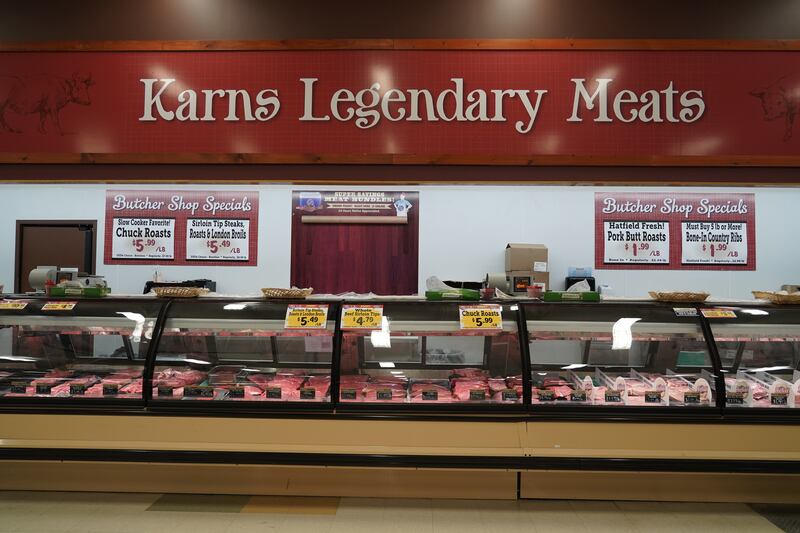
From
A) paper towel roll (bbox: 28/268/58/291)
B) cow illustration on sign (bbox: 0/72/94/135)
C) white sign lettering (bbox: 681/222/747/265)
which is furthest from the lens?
white sign lettering (bbox: 681/222/747/265)

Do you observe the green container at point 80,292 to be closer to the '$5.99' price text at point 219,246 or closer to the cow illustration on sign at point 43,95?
the cow illustration on sign at point 43,95

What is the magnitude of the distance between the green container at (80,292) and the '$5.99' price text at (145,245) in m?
3.35

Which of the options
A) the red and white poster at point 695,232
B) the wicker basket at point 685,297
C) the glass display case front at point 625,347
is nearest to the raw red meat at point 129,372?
the glass display case front at point 625,347

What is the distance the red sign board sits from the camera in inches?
129

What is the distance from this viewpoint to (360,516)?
260cm

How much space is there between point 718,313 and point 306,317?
2519 millimetres

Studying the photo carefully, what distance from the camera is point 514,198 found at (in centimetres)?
629

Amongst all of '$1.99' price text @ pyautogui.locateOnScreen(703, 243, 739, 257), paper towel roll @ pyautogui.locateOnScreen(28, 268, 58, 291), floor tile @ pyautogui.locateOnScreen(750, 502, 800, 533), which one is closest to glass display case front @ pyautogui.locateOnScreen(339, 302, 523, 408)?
floor tile @ pyautogui.locateOnScreen(750, 502, 800, 533)

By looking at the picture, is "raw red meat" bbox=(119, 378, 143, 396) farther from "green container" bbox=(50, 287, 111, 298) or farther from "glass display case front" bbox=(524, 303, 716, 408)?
"glass display case front" bbox=(524, 303, 716, 408)

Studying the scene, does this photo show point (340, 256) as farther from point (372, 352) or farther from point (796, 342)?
point (796, 342)

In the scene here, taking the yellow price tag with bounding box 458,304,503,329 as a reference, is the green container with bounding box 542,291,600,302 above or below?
above

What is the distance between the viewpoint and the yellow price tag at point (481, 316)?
2.82m

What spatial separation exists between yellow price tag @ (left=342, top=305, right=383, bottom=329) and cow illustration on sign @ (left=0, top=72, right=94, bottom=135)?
251 cm

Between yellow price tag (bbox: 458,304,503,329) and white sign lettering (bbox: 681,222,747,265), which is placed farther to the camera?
white sign lettering (bbox: 681,222,747,265)
